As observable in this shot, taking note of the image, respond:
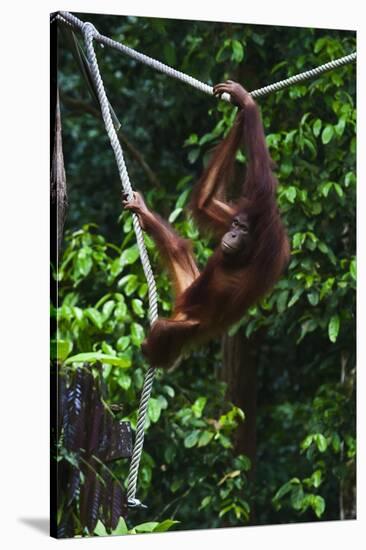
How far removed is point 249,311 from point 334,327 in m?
0.52

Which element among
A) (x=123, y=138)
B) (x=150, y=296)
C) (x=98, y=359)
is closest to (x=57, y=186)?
(x=150, y=296)

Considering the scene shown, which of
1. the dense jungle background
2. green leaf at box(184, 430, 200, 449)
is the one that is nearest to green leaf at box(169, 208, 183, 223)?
the dense jungle background

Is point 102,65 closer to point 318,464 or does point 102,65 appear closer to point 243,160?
point 243,160

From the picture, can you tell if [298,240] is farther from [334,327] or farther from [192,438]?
[192,438]

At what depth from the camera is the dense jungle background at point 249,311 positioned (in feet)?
19.0

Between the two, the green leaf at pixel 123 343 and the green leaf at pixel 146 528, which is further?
the green leaf at pixel 123 343

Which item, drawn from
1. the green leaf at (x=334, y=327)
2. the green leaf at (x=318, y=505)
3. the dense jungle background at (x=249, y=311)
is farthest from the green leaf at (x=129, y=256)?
the green leaf at (x=318, y=505)

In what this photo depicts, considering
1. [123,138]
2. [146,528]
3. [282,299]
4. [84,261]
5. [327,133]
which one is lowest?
[146,528]

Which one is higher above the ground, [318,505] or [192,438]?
[192,438]

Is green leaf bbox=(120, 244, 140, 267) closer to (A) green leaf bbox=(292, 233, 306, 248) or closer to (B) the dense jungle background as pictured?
(B) the dense jungle background

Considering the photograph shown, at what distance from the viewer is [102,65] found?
22.0 feet

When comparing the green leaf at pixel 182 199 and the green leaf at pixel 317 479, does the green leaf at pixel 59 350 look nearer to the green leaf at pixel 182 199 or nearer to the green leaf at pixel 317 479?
the green leaf at pixel 182 199

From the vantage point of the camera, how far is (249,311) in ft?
20.2

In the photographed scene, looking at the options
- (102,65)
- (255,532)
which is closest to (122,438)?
(255,532)
